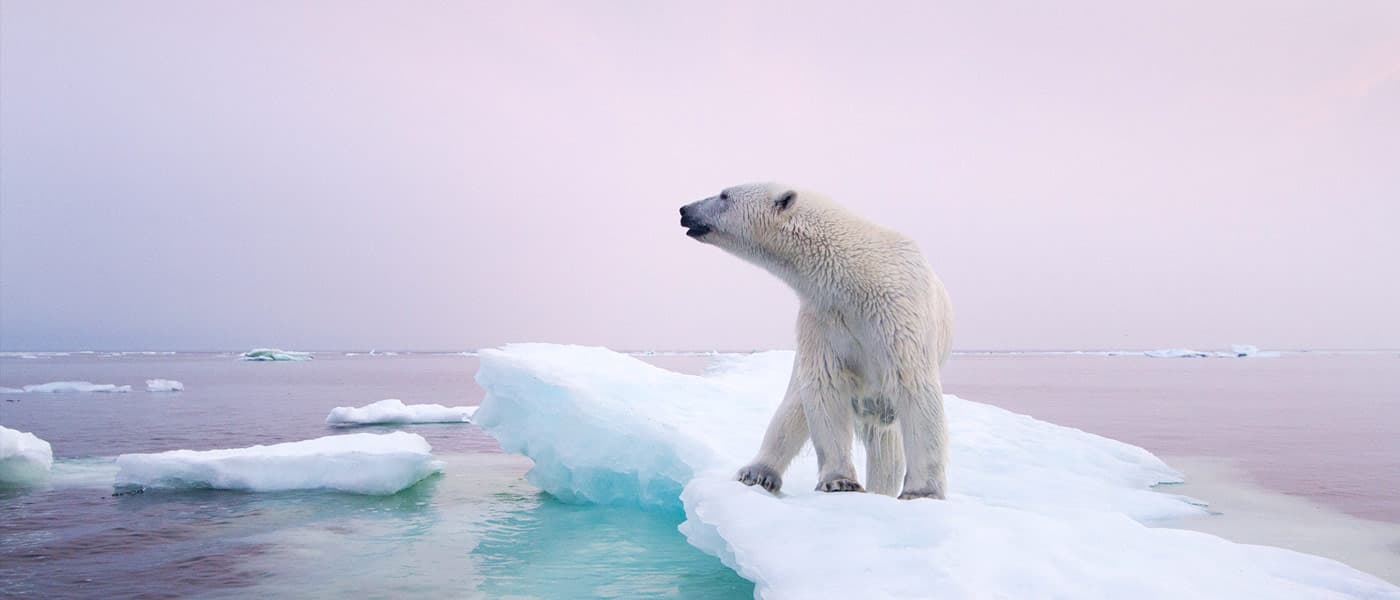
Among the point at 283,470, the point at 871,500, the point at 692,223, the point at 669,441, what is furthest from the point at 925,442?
the point at 283,470

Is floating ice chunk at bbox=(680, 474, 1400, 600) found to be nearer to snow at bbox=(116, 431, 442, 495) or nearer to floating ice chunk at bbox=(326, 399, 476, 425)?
snow at bbox=(116, 431, 442, 495)

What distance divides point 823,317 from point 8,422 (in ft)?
72.7

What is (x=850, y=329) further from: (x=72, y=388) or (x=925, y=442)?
(x=72, y=388)

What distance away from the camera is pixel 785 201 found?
3.90 metres

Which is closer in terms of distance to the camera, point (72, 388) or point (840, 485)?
point (840, 485)

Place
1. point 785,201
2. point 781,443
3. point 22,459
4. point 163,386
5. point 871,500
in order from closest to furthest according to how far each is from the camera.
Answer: point 871,500
point 785,201
point 781,443
point 22,459
point 163,386

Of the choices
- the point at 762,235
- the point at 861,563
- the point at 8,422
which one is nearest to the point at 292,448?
the point at 762,235

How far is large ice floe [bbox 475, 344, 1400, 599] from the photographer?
2729 mm

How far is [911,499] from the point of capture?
3492 mm

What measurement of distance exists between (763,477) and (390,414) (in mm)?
15775

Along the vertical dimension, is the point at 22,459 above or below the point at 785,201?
below

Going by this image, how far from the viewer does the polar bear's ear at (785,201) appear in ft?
12.8

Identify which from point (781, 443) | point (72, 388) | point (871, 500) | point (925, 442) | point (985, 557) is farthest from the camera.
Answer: point (72, 388)

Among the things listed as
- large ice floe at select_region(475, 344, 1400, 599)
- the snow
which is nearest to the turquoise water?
the snow
